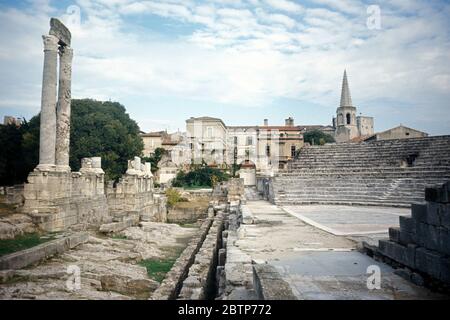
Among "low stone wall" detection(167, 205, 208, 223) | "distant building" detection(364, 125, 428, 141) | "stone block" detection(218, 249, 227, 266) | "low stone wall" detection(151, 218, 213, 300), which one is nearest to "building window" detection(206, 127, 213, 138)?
"distant building" detection(364, 125, 428, 141)

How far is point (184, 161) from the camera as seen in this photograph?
67250mm

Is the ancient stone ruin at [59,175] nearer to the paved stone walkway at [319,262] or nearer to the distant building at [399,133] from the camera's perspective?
the paved stone walkway at [319,262]

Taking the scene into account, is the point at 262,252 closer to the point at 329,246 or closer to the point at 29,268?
the point at 329,246

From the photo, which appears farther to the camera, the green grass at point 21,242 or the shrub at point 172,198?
the shrub at point 172,198

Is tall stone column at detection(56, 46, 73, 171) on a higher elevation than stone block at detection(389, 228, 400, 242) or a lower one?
higher

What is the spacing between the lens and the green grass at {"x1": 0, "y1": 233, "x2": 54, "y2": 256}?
7.67 m

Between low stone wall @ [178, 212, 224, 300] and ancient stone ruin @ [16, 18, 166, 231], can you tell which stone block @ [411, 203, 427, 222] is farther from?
ancient stone ruin @ [16, 18, 166, 231]

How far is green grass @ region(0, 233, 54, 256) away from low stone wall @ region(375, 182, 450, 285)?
25.0 ft

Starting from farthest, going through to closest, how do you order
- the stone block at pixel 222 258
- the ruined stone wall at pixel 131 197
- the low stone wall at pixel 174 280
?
the ruined stone wall at pixel 131 197 → the stone block at pixel 222 258 → the low stone wall at pixel 174 280

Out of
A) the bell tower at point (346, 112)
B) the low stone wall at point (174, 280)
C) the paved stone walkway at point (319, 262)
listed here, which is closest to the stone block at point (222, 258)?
the paved stone walkway at point (319, 262)

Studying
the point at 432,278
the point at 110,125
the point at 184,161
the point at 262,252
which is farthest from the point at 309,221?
the point at 184,161

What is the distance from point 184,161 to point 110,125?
92.1 feet

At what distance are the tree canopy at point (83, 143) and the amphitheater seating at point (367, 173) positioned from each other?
22.9 meters

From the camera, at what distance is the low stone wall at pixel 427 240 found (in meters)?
4.08
